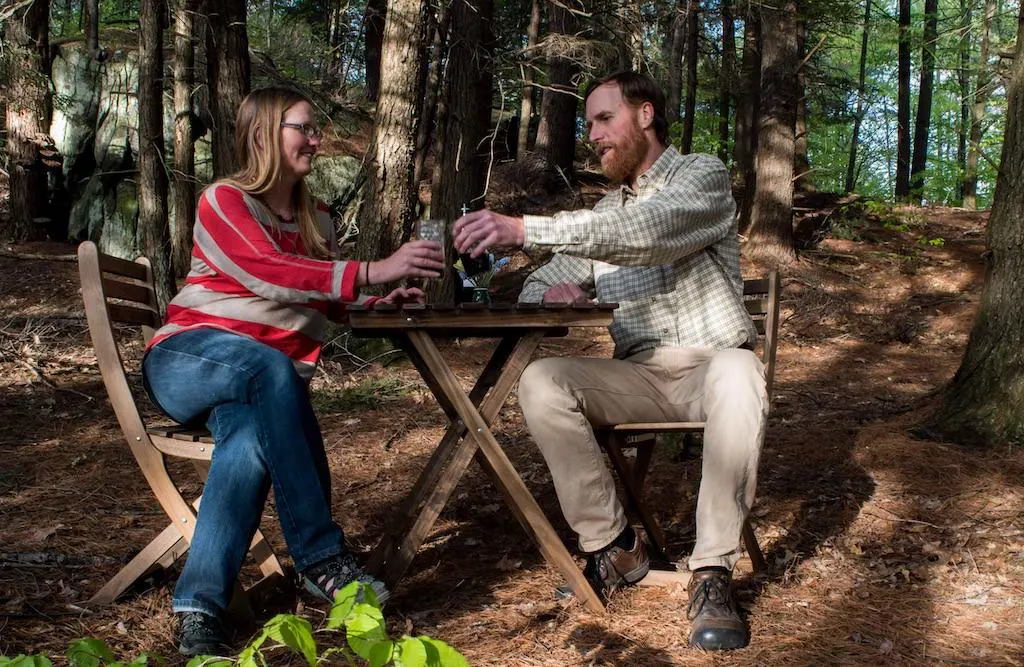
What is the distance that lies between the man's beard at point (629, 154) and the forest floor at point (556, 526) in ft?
4.91

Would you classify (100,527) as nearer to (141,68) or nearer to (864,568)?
(864,568)

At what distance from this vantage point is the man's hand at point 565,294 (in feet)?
10.5

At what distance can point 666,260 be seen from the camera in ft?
9.61

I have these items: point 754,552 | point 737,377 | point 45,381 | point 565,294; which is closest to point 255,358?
point 565,294

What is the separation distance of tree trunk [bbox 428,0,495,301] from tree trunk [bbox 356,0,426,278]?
195 cm

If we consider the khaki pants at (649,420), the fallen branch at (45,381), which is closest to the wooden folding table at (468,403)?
the khaki pants at (649,420)

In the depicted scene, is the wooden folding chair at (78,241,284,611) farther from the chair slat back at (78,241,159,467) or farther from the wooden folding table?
the wooden folding table

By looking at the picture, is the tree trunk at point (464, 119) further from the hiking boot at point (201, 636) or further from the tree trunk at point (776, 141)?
the hiking boot at point (201, 636)

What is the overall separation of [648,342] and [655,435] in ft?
1.26

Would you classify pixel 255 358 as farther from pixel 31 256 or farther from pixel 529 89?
pixel 529 89

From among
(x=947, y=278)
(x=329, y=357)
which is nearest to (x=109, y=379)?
(x=329, y=357)

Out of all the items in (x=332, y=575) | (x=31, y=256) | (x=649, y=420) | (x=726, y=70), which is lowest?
(x=332, y=575)

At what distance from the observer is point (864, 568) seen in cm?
323

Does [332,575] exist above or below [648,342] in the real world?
below
